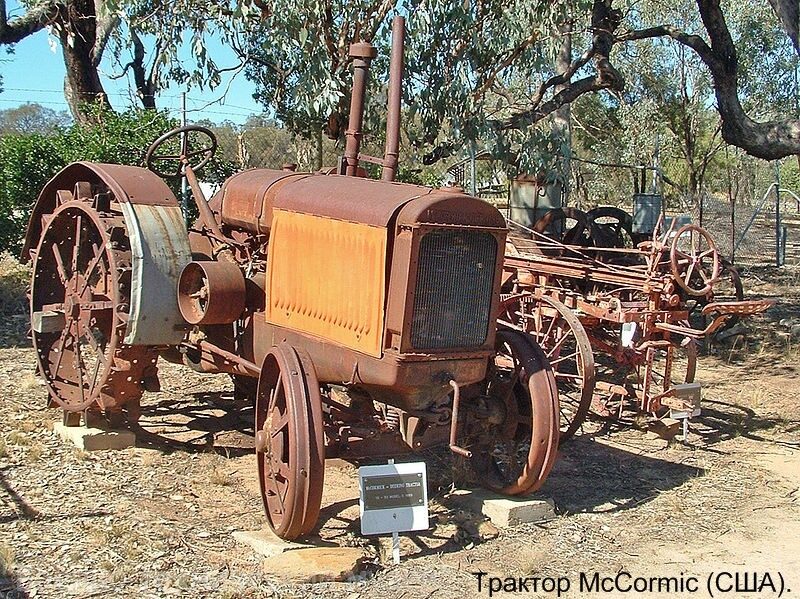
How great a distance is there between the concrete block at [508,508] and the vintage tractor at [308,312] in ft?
0.29

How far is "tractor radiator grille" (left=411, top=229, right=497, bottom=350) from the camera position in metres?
4.33

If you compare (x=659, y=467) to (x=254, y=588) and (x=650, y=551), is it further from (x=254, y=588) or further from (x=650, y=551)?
(x=254, y=588)

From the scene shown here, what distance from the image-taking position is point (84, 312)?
595 cm

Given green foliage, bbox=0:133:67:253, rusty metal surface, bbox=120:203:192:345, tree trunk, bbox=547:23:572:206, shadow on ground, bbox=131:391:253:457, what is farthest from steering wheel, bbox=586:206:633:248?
rusty metal surface, bbox=120:203:192:345

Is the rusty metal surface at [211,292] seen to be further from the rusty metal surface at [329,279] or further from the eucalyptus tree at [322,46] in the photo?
the eucalyptus tree at [322,46]

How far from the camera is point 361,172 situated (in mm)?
5461

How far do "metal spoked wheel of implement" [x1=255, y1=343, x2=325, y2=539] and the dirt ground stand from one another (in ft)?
0.94

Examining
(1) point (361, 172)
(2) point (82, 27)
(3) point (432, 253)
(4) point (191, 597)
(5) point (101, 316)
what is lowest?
(4) point (191, 597)

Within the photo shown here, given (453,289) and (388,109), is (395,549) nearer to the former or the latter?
(453,289)

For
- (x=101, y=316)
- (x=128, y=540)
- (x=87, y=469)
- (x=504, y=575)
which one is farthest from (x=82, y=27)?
(x=504, y=575)

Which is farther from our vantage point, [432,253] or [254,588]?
[432,253]

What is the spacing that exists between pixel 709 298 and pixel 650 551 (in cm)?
346

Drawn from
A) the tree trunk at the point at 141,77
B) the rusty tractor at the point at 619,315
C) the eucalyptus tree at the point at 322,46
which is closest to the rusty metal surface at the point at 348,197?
the rusty tractor at the point at 619,315

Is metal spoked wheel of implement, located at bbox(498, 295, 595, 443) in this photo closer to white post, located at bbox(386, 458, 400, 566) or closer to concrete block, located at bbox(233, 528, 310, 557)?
A: white post, located at bbox(386, 458, 400, 566)
